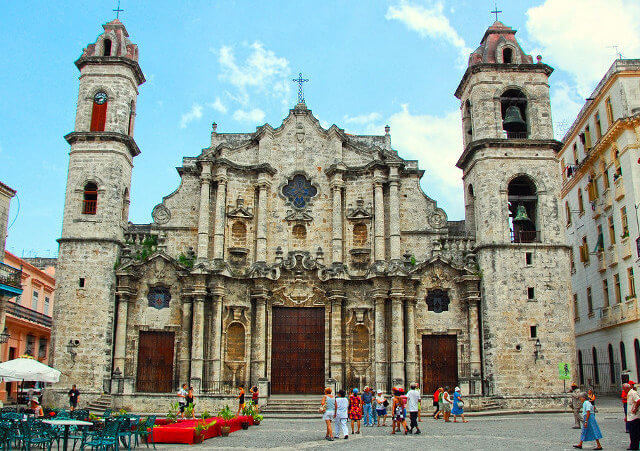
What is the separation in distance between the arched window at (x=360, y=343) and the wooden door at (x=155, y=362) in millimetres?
8485

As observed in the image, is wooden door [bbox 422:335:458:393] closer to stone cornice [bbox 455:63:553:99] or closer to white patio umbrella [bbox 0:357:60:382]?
stone cornice [bbox 455:63:553:99]

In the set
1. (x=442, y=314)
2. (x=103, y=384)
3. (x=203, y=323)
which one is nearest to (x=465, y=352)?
(x=442, y=314)

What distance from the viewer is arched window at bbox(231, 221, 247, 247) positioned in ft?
104

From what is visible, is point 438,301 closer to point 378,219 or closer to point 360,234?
point 378,219

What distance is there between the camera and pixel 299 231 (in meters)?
32.3

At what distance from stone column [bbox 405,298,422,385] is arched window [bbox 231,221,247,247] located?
8407 mm

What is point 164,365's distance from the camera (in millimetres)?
29891

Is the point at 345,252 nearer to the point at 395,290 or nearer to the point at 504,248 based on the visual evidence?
the point at 395,290

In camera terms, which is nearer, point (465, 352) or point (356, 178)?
point (465, 352)

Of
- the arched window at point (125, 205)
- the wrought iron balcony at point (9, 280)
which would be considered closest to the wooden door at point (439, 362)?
the arched window at point (125, 205)

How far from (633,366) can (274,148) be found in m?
20.2

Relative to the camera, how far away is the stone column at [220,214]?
101ft

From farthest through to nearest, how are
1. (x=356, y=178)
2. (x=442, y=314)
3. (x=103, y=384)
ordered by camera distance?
(x=356, y=178)
(x=442, y=314)
(x=103, y=384)

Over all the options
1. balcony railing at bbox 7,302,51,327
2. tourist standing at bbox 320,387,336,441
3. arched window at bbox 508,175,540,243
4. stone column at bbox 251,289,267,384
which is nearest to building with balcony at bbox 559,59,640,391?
arched window at bbox 508,175,540,243
